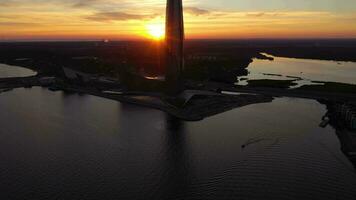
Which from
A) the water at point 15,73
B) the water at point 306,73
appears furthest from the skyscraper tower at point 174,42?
the water at point 15,73

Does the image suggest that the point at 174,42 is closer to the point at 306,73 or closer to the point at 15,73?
the point at 306,73

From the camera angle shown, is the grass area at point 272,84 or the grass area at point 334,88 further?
the grass area at point 272,84

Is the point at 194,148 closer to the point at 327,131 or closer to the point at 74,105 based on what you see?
the point at 327,131

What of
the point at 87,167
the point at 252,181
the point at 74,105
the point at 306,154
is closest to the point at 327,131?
the point at 306,154

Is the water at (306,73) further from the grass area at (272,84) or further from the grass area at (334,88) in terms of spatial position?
the grass area at (334,88)

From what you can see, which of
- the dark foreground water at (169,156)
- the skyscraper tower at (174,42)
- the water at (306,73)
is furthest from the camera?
the water at (306,73)

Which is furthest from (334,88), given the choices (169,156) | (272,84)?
(169,156)

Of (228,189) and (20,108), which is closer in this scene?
(228,189)
